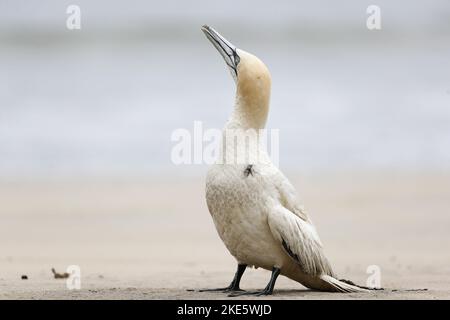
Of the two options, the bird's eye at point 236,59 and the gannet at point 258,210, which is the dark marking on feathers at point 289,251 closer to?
the gannet at point 258,210

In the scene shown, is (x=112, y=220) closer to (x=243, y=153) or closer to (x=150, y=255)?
(x=150, y=255)

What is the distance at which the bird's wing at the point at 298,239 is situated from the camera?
11.8m

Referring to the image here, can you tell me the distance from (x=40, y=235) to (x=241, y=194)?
30.9ft

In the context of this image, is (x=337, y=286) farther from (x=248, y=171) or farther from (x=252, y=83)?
(x=252, y=83)

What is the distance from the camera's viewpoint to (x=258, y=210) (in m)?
11.8

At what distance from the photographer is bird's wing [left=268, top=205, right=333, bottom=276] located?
38.7 ft

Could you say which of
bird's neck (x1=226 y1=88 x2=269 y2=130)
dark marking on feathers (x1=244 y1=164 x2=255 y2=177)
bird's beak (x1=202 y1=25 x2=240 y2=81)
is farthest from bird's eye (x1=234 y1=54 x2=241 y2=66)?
dark marking on feathers (x1=244 y1=164 x2=255 y2=177)

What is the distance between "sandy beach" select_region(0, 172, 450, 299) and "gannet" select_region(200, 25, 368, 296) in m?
0.34

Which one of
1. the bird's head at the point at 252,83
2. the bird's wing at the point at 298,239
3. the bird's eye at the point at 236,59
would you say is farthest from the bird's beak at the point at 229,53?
the bird's wing at the point at 298,239

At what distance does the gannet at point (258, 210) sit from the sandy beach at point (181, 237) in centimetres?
34

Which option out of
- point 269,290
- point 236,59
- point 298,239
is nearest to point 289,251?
point 298,239

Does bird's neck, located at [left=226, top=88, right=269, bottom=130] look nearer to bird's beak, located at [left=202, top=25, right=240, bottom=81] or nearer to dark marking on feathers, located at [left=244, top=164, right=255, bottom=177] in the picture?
bird's beak, located at [left=202, top=25, right=240, bottom=81]

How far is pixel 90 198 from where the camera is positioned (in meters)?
23.6

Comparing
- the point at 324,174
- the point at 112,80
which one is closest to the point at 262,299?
the point at 324,174
